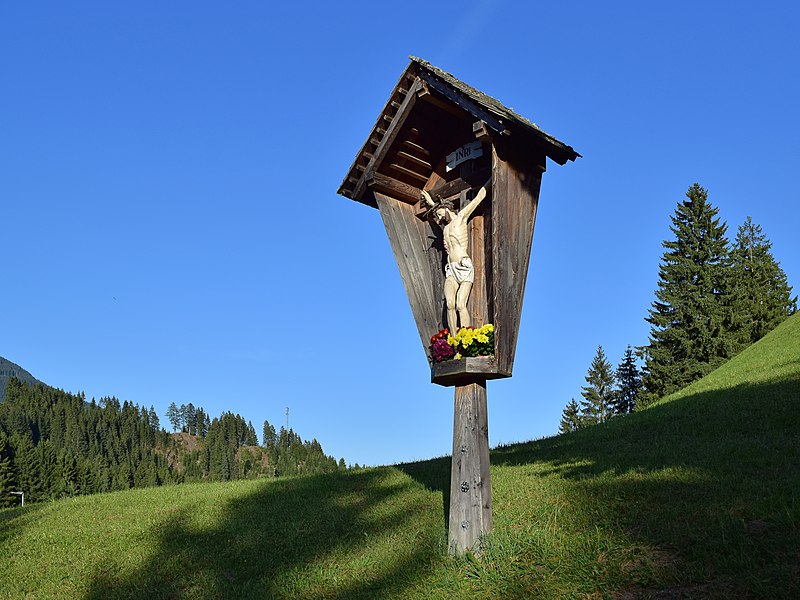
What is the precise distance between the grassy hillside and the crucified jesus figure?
9.67 feet

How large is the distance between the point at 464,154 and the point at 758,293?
1954 inches

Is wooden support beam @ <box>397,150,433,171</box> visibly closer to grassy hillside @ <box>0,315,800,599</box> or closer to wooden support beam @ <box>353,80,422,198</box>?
wooden support beam @ <box>353,80,422,198</box>

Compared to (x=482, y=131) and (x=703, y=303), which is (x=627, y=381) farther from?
(x=482, y=131)

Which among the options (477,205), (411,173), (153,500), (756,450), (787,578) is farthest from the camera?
(153,500)

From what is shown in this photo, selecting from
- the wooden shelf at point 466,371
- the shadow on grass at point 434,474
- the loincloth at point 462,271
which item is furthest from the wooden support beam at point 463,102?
the shadow on grass at point 434,474

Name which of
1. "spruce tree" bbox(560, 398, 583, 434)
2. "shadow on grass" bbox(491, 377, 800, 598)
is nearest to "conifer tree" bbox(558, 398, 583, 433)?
"spruce tree" bbox(560, 398, 583, 434)

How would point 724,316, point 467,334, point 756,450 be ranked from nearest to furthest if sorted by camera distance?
1. point 467,334
2. point 756,450
3. point 724,316

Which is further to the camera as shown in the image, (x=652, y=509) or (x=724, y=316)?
(x=724, y=316)

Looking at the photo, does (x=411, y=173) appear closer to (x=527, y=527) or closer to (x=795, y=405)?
(x=527, y=527)

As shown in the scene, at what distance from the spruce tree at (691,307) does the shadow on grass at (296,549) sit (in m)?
37.9

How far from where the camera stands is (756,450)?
12.3 m

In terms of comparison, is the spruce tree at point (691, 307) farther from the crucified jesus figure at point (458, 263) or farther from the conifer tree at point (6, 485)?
the conifer tree at point (6, 485)

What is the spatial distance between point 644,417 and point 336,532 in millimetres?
11980

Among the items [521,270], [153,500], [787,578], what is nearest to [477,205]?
[521,270]
